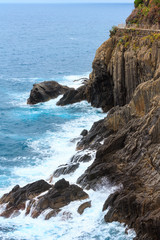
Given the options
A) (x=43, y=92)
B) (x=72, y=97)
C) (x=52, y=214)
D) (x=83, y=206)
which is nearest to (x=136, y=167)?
(x=83, y=206)

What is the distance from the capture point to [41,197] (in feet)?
148

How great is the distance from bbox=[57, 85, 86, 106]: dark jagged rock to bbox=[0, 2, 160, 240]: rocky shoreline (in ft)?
44.9

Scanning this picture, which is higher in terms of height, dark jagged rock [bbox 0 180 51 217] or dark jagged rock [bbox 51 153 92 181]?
dark jagged rock [bbox 51 153 92 181]

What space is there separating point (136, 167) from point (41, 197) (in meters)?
10.6

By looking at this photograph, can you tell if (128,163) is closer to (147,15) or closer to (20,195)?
(20,195)

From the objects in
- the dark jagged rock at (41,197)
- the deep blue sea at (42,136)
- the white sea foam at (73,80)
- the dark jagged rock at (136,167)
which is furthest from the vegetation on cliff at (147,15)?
the dark jagged rock at (41,197)

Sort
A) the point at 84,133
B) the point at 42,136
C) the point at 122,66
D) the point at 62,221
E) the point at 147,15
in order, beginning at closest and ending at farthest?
the point at 62,221
the point at 84,133
the point at 42,136
the point at 122,66
the point at 147,15

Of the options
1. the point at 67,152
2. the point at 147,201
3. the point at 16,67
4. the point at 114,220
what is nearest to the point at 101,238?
the point at 114,220

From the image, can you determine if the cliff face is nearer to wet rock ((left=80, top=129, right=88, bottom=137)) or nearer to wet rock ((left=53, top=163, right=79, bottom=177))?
wet rock ((left=80, top=129, right=88, bottom=137))

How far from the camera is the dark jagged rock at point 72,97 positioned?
81.1 meters

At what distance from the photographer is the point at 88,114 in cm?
7469

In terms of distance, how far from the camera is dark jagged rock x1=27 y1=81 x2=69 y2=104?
82.6 meters

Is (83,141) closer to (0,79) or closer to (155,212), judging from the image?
(155,212)

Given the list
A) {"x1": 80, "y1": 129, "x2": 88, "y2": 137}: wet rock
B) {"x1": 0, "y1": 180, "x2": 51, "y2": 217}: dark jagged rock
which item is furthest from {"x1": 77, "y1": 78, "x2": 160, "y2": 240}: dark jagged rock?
{"x1": 80, "y1": 129, "x2": 88, "y2": 137}: wet rock
